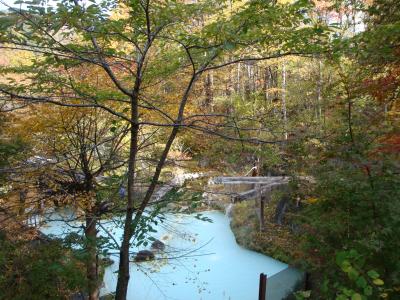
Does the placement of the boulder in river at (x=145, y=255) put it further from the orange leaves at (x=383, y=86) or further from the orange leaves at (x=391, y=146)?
the orange leaves at (x=383, y=86)

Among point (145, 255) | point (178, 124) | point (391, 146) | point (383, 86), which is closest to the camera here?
point (178, 124)

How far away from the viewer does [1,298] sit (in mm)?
4164

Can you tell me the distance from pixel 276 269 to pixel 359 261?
24.0 feet

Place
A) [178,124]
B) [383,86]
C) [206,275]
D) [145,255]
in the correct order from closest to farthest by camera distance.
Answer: [178,124] → [383,86] → [145,255] → [206,275]

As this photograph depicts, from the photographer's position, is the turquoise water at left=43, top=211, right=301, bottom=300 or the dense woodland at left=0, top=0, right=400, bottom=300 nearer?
the dense woodland at left=0, top=0, right=400, bottom=300

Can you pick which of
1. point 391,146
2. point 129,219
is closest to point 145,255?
→ point 129,219

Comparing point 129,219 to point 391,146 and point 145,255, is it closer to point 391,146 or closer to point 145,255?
point 145,255

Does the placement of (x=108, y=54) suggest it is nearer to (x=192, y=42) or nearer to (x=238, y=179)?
(x=192, y=42)

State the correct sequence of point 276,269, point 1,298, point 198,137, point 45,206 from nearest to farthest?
point 1,298 → point 45,206 → point 198,137 → point 276,269

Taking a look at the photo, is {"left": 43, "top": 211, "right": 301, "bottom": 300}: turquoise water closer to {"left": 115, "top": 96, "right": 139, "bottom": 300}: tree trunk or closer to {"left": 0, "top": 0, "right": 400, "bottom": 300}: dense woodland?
{"left": 0, "top": 0, "right": 400, "bottom": 300}: dense woodland

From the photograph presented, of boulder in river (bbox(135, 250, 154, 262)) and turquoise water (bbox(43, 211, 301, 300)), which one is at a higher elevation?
boulder in river (bbox(135, 250, 154, 262))

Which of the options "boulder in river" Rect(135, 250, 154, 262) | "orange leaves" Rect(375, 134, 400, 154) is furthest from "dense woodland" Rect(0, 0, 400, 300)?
"boulder in river" Rect(135, 250, 154, 262)

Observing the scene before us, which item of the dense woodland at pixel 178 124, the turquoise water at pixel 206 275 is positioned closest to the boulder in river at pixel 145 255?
the turquoise water at pixel 206 275

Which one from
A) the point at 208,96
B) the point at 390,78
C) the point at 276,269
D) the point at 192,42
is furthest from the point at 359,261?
the point at 208,96
